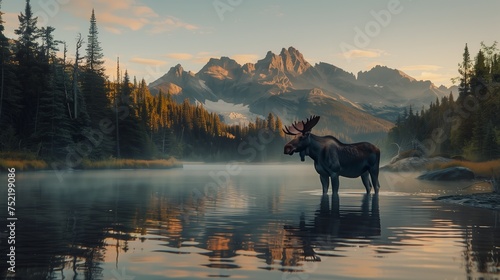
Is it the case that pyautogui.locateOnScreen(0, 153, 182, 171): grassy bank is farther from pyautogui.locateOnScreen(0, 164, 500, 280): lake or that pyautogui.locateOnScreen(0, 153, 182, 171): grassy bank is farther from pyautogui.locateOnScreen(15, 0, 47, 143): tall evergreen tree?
pyautogui.locateOnScreen(0, 164, 500, 280): lake

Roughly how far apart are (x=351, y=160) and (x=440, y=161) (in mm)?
45668

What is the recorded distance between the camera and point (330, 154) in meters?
26.2

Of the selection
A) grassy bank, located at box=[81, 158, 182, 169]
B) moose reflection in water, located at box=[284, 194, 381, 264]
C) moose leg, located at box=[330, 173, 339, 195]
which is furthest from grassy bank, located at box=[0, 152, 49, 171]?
moose reflection in water, located at box=[284, 194, 381, 264]

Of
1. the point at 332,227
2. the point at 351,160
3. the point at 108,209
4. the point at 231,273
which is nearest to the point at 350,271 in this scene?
the point at 231,273

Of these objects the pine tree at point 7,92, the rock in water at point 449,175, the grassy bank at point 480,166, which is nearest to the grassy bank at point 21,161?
the pine tree at point 7,92

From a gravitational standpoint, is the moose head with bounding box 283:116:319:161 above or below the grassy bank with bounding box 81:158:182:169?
above

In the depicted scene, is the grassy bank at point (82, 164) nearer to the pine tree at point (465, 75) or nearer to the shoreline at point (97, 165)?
the shoreline at point (97, 165)

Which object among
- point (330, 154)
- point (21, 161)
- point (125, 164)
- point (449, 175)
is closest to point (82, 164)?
point (125, 164)

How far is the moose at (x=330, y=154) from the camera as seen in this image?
26.0 meters

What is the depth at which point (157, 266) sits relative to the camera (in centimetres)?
906

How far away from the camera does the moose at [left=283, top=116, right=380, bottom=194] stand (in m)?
26.0

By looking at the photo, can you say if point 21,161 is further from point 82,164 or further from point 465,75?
point 465,75

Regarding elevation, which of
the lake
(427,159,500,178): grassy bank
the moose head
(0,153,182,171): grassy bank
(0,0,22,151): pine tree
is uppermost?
(0,0,22,151): pine tree

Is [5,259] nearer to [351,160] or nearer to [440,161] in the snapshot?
[351,160]
